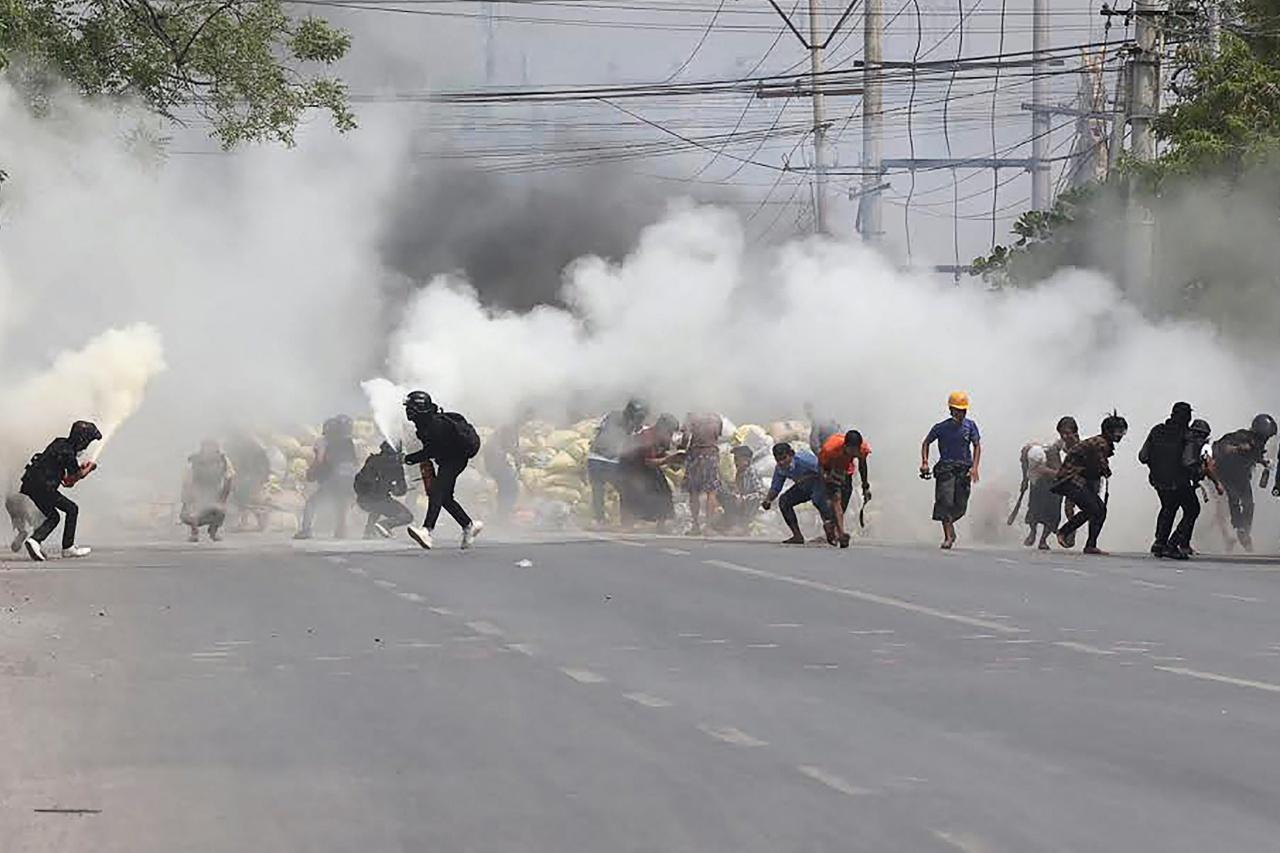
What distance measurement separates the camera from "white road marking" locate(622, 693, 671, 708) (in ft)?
35.2

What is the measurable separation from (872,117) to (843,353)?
17.7ft

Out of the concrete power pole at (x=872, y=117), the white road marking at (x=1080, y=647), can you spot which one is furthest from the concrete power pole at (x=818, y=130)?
the white road marking at (x=1080, y=647)

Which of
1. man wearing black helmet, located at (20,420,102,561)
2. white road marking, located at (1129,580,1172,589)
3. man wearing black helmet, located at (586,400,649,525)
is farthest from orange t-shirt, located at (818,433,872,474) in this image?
man wearing black helmet, located at (20,420,102,561)

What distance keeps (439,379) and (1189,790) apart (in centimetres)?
3094

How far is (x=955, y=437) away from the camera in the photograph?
24.3 meters

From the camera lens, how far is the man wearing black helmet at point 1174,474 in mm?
23750

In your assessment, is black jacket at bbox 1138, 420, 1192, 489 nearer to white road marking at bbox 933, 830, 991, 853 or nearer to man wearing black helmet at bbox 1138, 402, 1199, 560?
man wearing black helmet at bbox 1138, 402, 1199, 560

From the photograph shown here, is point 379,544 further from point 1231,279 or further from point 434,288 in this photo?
point 434,288

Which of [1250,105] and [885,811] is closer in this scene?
[885,811]

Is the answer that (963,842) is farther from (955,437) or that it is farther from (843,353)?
(843,353)

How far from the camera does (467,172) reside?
2226 inches

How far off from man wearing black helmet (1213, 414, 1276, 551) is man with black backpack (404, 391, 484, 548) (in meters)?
8.68

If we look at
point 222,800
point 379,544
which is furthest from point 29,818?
point 379,544

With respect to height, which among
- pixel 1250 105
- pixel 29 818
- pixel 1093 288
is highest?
pixel 1250 105
